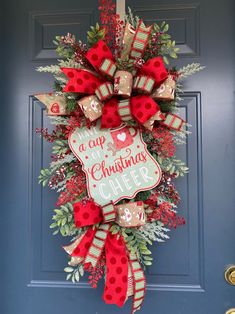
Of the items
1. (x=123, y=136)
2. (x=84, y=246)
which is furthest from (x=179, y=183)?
(x=84, y=246)

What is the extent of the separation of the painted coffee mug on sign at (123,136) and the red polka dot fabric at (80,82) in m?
0.14

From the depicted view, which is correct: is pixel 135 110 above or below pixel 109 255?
above

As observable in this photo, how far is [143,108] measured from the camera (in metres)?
0.98

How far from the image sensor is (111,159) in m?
1.05

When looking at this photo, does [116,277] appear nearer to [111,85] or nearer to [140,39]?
[111,85]

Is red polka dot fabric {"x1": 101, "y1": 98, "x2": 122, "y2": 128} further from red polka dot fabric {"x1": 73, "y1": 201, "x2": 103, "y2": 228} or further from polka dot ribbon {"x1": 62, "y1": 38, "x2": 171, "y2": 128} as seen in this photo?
red polka dot fabric {"x1": 73, "y1": 201, "x2": 103, "y2": 228}

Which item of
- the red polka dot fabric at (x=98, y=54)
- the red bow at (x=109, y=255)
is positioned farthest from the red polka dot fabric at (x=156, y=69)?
the red bow at (x=109, y=255)

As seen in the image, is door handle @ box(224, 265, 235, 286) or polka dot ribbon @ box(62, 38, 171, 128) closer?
polka dot ribbon @ box(62, 38, 171, 128)

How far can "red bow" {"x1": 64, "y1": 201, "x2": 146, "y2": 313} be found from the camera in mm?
996

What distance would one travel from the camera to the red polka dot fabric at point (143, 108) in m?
0.98

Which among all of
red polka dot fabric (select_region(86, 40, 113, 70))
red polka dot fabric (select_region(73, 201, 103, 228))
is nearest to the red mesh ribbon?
red polka dot fabric (select_region(86, 40, 113, 70))

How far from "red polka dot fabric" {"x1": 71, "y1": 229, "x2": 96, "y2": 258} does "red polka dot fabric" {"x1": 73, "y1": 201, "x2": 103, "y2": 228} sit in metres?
0.05

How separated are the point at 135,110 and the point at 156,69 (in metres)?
0.13

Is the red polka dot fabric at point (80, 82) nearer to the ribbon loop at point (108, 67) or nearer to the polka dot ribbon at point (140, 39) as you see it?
the ribbon loop at point (108, 67)
